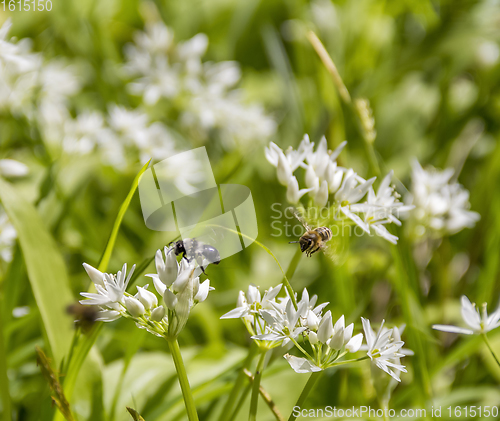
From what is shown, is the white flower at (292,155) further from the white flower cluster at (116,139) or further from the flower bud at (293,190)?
the white flower cluster at (116,139)

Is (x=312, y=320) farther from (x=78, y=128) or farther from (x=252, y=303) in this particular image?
(x=78, y=128)

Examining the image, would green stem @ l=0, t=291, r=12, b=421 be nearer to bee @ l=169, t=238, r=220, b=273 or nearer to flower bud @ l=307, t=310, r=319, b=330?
bee @ l=169, t=238, r=220, b=273

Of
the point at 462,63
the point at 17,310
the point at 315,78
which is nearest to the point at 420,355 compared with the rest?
the point at 17,310

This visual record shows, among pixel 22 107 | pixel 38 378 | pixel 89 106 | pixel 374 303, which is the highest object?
pixel 22 107

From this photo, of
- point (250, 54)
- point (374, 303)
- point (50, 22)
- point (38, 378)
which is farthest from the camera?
point (250, 54)

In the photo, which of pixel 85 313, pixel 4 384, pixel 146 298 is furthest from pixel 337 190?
pixel 4 384

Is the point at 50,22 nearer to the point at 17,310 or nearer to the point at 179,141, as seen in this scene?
the point at 179,141
